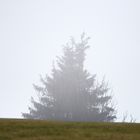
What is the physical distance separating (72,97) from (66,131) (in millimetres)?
19867

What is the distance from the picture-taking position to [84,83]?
32.5m

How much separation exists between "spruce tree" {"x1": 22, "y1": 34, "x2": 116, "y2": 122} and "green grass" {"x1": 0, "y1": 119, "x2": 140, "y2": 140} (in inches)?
732

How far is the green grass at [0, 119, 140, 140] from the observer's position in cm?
1061

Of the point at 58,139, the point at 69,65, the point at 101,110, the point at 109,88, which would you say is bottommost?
the point at 58,139

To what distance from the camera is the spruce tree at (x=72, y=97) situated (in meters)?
31.2

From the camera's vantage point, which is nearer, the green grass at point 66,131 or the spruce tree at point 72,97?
the green grass at point 66,131

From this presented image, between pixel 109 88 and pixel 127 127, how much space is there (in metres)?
21.1

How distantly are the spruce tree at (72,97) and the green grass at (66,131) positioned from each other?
18596mm

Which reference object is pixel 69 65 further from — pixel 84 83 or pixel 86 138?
pixel 86 138

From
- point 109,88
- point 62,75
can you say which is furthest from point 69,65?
point 109,88

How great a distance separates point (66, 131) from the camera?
37.5 ft

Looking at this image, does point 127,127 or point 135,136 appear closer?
point 135,136

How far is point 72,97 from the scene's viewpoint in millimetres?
31281

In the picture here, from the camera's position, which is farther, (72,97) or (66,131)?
(72,97)
